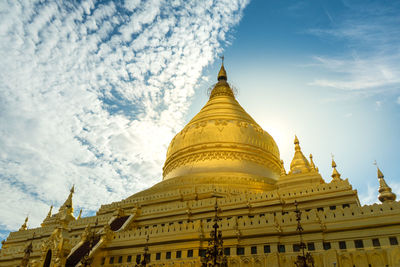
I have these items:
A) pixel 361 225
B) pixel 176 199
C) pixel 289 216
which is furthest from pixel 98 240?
pixel 361 225

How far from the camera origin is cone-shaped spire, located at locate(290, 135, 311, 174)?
34469mm

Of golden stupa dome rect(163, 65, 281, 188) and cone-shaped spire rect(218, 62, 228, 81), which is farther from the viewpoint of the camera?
cone-shaped spire rect(218, 62, 228, 81)

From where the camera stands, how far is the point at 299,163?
116 ft

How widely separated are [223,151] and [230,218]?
14549mm

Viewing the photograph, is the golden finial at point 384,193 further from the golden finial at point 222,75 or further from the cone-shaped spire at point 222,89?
the golden finial at point 222,75

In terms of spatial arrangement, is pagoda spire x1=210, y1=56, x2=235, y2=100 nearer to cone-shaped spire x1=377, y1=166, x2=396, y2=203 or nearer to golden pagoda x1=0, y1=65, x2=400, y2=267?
golden pagoda x1=0, y1=65, x2=400, y2=267

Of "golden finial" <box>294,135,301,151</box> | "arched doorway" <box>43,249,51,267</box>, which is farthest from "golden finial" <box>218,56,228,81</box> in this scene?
"arched doorway" <box>43,249,51,267</box>

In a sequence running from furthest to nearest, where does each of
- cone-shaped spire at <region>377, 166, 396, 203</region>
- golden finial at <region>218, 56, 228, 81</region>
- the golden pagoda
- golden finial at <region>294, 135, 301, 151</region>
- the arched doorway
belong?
golden finial at <region>218, 56, 228, 81</region>
golden finial at <region>294, 135, 301, 151</region>
cone-shaped spire at <region>377, 166, 396, 203</region>
the arched doorway
the golden pagoda

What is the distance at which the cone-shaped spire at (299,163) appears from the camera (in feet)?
113

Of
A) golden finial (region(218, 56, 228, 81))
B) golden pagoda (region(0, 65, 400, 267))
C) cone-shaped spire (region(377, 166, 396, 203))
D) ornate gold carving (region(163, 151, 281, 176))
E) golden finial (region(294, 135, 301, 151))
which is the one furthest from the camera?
golden finial (region(218, 56, 228, 81))

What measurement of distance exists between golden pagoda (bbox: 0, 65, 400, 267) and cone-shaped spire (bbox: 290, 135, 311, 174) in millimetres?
138

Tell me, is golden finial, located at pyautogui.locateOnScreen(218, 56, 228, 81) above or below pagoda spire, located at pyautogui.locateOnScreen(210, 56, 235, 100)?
above

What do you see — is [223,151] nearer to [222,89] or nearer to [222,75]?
[222,89]

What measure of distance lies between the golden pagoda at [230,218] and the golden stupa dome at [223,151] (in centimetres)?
15
